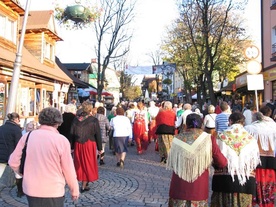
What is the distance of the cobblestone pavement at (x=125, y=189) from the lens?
21.3 ft

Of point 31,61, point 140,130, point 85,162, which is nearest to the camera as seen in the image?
point 85,162

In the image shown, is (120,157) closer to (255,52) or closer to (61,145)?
(255,52)

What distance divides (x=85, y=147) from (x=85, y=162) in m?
0.30

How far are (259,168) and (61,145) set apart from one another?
3.51 metres

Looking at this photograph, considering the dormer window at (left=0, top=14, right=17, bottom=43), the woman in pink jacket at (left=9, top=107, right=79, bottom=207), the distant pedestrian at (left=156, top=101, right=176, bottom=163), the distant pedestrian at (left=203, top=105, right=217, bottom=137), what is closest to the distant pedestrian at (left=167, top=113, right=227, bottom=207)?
the woman in pink jacket at (left=9, top=107, right=79, bottom=207)

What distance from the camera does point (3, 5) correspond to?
14562 millimetres

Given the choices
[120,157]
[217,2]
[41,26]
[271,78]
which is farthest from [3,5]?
[271,78]

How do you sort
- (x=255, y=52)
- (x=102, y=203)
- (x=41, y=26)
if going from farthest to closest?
(x=41, y=26) < (x=255, y=52) < (x=102, y=203)

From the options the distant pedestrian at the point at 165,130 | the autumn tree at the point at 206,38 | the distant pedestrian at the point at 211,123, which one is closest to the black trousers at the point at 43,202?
the distant pedestrian at the point at 165,130

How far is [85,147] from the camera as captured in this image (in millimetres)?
7293

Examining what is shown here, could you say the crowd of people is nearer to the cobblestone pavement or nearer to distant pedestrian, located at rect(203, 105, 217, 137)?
the cobblestone pavement

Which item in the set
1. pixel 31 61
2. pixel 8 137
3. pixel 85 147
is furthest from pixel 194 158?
pixel 31 61

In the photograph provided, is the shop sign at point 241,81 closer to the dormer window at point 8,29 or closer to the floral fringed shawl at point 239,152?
the dormer window at point 8,29

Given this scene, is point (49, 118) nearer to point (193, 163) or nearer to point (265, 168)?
point (193, 163)
